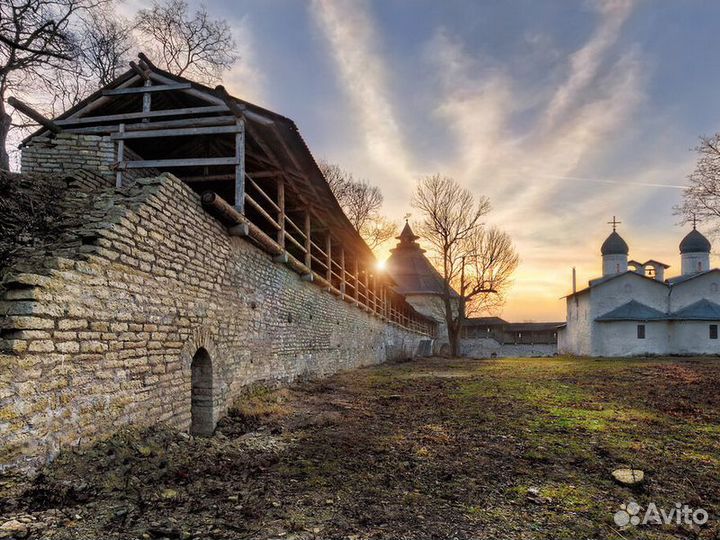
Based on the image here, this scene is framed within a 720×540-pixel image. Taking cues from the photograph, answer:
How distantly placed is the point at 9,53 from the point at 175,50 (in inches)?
300

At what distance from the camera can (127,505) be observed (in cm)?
342

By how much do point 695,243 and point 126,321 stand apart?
1645 inches

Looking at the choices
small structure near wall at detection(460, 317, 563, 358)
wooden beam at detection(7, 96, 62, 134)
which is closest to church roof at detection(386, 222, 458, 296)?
small structure near wall at detection(460, 317, 563, 358)

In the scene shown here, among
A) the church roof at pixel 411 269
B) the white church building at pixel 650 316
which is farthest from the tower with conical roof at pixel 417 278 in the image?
the white church building at pixel 650 316

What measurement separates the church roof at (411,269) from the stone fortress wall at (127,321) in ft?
113

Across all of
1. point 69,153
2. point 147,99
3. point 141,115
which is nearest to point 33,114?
point 69,153

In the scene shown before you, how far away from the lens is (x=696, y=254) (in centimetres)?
3369

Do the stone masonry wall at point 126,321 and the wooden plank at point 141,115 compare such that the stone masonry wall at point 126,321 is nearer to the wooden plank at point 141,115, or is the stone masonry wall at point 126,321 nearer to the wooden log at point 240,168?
the wooden log at point 240,168

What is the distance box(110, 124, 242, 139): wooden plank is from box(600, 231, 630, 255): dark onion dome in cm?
3791

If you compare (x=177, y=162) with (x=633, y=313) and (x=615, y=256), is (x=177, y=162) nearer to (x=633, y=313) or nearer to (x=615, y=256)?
(x=633, y=313)

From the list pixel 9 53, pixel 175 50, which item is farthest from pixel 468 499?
pixel 175 50

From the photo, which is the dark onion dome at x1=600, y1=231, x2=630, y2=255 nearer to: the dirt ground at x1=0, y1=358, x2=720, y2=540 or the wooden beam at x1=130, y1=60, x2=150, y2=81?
the dirt ground at x1=0, y1=358, x2=720, y2=540

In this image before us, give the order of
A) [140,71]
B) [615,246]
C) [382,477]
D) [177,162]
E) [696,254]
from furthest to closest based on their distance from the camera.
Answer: [615,246]
[696,254]
[140,71]
[177,162]
[382,477]

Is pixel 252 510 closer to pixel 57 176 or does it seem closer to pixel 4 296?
pixel 4 296
